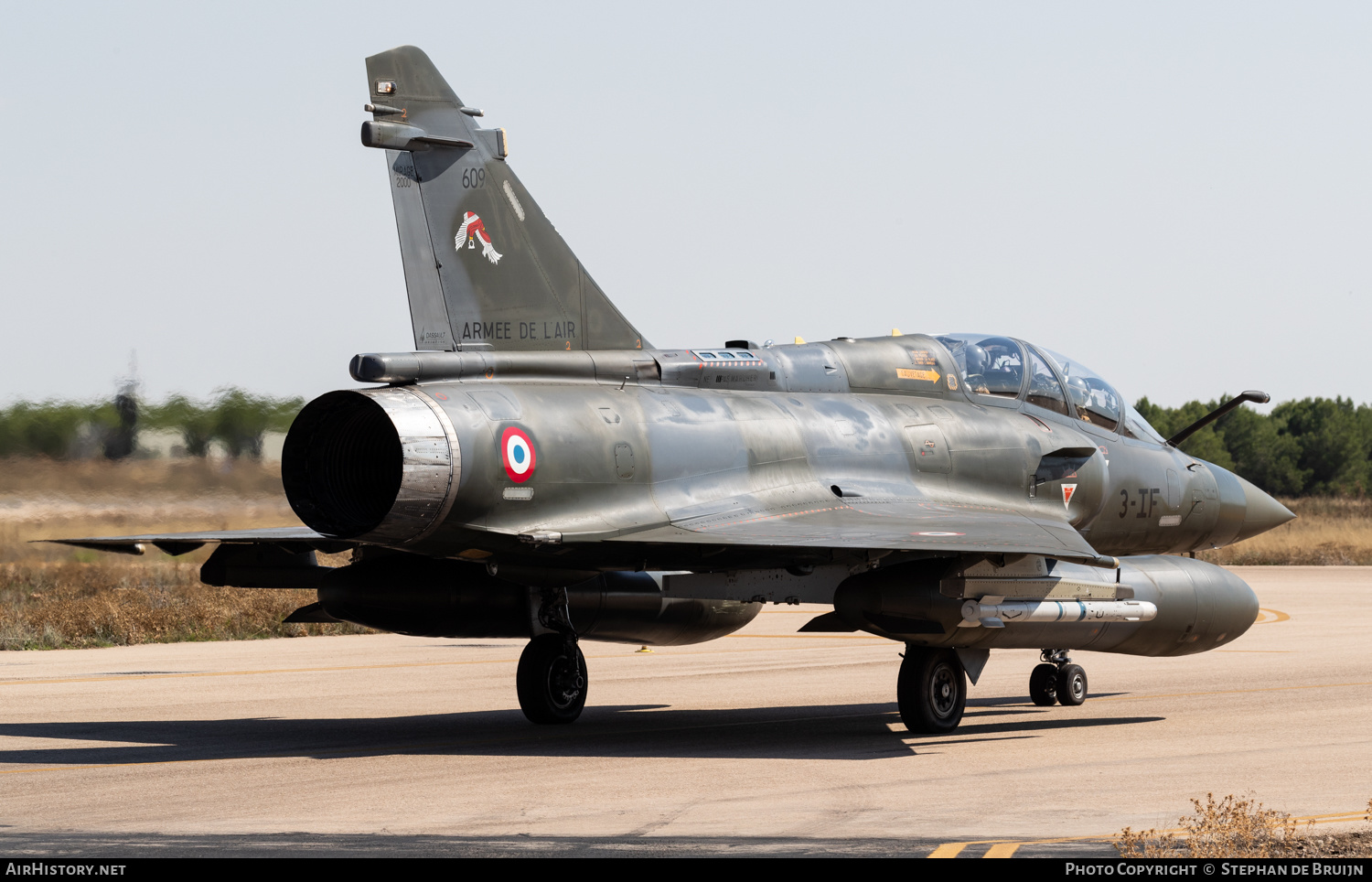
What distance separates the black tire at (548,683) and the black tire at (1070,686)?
5.20 metres

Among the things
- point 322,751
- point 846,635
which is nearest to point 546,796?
point 322,751

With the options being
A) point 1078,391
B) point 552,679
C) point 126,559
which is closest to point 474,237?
point 552,679

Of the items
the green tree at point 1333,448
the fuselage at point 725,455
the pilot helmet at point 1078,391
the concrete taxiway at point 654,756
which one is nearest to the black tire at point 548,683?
the concrete taxiway at point 654,756

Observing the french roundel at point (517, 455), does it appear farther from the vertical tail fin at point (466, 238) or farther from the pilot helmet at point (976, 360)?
the pilot helmet at point (976, 360)

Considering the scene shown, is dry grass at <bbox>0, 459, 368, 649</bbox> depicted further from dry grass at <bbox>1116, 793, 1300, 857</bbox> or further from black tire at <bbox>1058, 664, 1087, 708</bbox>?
dry grass at <bbox>1116, 793, 1300, 857</bbox>

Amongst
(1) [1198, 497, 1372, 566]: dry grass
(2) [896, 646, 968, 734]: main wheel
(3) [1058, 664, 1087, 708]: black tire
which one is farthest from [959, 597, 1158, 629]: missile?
(1) [1198, 497, 1372, 566]: dry grass

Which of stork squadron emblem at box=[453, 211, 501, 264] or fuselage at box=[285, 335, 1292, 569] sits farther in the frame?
stork squadron emblem at box=[453, 211, 501, 264]

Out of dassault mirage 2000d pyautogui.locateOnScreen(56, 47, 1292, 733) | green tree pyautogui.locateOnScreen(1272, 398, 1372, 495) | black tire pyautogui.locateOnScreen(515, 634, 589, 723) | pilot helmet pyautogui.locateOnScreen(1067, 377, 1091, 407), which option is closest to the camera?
dassault mirage 2000d pyautogui.locateOnScreen(56, 47, 1292, 733)

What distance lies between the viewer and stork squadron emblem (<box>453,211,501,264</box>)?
13609 mm

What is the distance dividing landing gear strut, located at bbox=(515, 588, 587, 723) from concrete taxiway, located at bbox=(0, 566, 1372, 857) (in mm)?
262

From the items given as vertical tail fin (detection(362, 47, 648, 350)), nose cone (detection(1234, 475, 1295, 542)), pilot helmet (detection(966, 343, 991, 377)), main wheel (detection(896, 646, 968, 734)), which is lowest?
main wheel (detection(896, 646, 968, 734))

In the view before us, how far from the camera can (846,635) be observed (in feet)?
91.4

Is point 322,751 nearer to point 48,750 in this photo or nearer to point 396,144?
point 48,750
